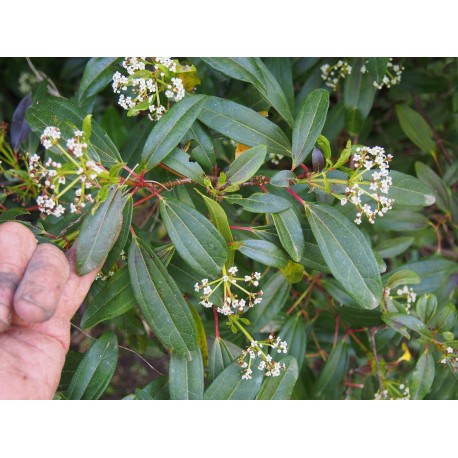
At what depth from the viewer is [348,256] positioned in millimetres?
1384

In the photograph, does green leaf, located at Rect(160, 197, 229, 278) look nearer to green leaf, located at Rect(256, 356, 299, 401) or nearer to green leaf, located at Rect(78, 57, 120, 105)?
green leaf, located at Rect(256, 356, 299, 401)

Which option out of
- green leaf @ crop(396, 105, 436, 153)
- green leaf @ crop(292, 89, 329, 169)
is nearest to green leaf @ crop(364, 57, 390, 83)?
green leaf @ crop(292, 89, 329, 169)

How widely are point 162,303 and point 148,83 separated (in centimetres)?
56

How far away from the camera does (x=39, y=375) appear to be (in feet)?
3.76

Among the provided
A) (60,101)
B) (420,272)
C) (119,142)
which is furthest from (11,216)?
(420,272)

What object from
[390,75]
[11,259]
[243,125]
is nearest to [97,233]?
[11,259]

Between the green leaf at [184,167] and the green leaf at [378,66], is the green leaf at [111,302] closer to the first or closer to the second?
the green leaf at [184,167]

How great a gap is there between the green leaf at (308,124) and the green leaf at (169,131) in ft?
0.92

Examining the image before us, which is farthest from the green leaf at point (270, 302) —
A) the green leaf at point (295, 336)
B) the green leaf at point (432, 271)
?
the green leaf at point (432, 271)

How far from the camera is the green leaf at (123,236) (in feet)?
4.22

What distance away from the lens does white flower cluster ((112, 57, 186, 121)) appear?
1351 millimetres

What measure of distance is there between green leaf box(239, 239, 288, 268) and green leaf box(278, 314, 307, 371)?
0.51m
